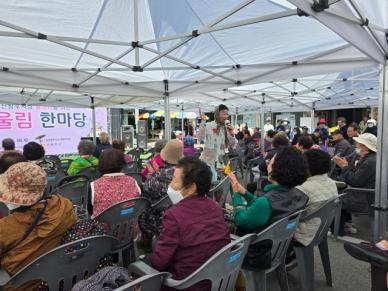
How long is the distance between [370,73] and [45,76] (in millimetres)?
6922

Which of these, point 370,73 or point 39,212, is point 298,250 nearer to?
point 39,212

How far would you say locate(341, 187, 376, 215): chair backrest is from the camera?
3.45 m

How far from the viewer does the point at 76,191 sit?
3.40 metres

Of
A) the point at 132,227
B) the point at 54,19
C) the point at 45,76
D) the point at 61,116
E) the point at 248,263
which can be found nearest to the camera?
the point at 248,263

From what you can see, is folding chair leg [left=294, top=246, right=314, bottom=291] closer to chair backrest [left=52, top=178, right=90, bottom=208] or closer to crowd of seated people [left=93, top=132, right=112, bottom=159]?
chair backrest [left=52, top=178, right=90, bottom=208]

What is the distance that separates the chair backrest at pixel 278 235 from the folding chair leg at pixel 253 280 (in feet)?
0.22

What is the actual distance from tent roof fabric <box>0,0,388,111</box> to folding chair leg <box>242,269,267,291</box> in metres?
1.80

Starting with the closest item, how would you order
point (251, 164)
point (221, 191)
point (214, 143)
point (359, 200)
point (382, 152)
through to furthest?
point (382, 152) < point (221, 191) < point (359, 200) < point (214, 143) < point (251, 164)

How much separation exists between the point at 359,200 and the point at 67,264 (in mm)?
3315

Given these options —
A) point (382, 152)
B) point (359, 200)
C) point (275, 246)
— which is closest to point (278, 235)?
point (275, 246)

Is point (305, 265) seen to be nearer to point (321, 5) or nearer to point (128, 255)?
point (128, 255)

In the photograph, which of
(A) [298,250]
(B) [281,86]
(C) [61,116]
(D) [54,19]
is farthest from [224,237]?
(C) [61,116]

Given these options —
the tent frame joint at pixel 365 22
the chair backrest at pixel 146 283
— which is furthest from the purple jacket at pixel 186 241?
the tent frame joint at pixel 365 22

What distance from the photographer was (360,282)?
Answer: 276 centimetres
